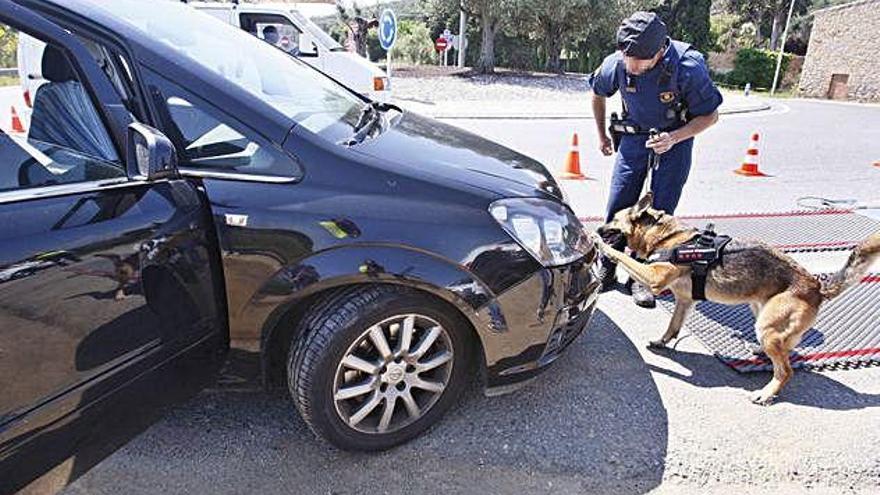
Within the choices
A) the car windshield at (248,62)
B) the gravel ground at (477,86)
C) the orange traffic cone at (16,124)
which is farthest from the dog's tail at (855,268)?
the gravel ground at (477,86)

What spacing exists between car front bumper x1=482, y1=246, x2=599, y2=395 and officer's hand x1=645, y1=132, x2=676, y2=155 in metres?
1.23

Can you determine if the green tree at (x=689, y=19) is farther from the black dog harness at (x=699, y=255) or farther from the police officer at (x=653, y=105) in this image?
the black dog harness at (x=699, y=255)

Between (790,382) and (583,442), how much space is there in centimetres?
125

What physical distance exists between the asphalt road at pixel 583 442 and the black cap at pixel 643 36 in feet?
5.17

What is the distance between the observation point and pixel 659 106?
3484 millimetres

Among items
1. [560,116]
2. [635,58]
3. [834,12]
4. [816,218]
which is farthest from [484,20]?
[635,58]

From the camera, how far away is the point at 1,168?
178 cm

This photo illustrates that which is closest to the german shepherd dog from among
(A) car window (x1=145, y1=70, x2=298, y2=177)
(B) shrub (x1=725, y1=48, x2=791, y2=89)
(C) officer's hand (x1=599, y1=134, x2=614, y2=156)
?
(C) officer's hand (x1=599, y1=134, x2=614, y2=156)

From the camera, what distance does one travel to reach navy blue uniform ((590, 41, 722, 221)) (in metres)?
3.37

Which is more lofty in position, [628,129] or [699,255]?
[628,129]

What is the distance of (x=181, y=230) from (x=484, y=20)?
22.3 metres

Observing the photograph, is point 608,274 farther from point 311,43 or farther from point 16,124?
point 311,43

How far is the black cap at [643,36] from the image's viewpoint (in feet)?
10.4

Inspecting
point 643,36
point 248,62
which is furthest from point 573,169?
point 248,62
